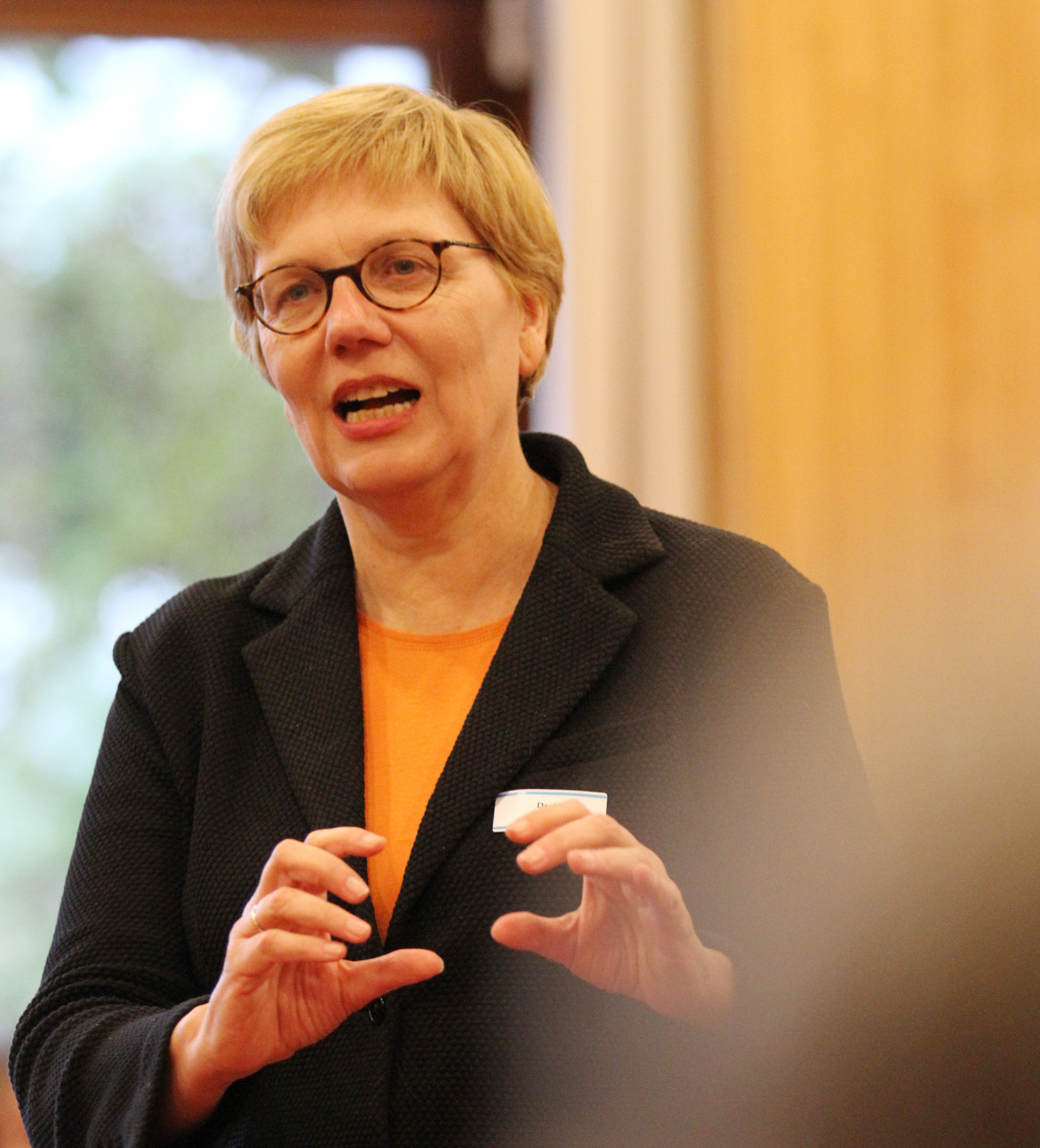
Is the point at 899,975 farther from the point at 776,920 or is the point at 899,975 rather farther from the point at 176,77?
the point at 176,77

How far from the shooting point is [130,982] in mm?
1439

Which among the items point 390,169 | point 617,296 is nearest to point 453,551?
point 390,169

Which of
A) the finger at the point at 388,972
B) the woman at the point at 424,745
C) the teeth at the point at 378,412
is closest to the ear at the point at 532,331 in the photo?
the woman at the point at 424,745

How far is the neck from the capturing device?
5.13ft

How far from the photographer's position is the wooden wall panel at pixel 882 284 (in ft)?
8.10

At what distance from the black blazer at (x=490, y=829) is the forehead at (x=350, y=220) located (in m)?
0.37

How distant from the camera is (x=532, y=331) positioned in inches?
65.9

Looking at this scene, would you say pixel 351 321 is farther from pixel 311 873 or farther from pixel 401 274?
pixel 311 873

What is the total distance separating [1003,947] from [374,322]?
1.16 metres

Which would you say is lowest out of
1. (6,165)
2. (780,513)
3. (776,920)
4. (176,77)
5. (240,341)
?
(776,920)

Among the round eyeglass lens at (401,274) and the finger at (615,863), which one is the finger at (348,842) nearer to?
the finger at (615,863)

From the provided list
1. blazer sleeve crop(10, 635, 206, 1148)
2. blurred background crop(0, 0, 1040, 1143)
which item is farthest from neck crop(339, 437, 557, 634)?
blurred background crop(0, 0, 1040, 1143)

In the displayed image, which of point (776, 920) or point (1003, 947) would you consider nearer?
point (1003, 947)

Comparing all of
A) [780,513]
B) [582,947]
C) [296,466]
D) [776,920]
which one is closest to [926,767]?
[582,947]
